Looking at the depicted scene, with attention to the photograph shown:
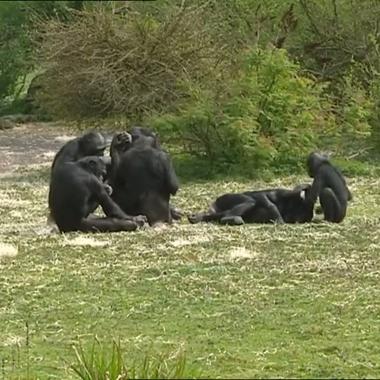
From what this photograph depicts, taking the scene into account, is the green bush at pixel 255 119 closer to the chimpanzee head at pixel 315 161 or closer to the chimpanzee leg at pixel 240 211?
the chimpanzee head at pixel 315 161

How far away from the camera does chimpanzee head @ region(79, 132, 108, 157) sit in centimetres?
1127

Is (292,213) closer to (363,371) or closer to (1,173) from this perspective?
(363,371)

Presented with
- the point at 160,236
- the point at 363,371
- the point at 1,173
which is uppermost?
the point at 363,371

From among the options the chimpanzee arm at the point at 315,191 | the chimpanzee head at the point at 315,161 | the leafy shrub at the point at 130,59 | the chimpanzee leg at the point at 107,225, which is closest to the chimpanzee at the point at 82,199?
the chimpanzee leg at the point at 107,225

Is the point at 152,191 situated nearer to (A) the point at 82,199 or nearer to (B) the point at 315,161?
(A) the point at 82,199

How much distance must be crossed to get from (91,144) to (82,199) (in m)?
0.77

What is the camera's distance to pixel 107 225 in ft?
35.5

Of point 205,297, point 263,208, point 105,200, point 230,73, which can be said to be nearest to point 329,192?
point 263,208

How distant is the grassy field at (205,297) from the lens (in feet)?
19.5

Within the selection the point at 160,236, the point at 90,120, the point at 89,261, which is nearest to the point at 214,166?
the point at 90,120

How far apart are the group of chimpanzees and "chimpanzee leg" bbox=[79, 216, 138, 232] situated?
0.11ft

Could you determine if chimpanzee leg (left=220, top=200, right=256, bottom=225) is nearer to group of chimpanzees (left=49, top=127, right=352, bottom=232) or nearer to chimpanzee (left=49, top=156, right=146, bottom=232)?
group of chimpanzees (left=49, top=127, right=352, bottom=232)

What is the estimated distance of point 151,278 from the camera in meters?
8.31

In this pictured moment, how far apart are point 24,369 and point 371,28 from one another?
17.3m
